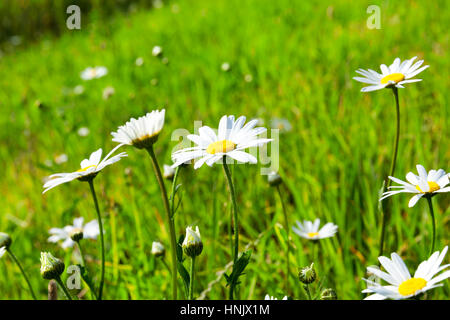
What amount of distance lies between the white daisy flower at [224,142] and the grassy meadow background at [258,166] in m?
0.16

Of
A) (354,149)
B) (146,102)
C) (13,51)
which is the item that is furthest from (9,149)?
(13,51)

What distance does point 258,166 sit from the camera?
154cm

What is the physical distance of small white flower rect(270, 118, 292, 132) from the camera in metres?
1.66

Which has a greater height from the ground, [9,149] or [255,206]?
[9,149]

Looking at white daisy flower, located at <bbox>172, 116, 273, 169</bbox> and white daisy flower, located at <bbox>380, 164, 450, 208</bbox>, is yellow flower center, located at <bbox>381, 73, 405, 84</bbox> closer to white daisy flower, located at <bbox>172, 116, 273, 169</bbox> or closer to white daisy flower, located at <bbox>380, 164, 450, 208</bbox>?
white daisy flower, located at <bbox>380, 164, 450, 208</bbox>

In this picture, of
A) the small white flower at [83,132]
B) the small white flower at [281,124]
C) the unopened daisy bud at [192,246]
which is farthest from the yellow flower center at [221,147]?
the small white flower at [83,132]

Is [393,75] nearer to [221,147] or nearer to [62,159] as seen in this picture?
[221,147]

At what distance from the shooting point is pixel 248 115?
6.13 ft

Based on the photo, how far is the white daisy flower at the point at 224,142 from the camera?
653mm

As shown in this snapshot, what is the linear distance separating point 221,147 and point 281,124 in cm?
103

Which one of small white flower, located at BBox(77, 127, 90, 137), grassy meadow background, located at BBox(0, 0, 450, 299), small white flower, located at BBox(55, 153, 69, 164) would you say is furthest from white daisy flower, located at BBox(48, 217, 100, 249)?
small white flower, located at BBox(77, 127, 90, 137)

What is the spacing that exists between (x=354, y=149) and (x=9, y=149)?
82.7 inches
